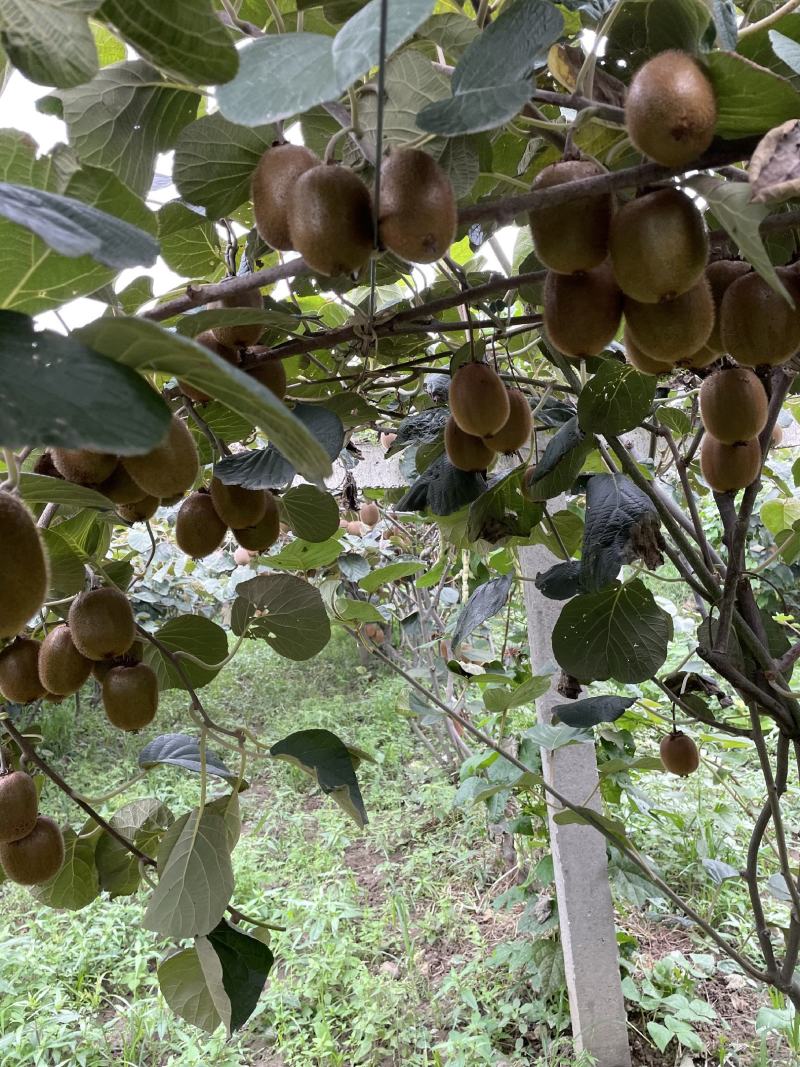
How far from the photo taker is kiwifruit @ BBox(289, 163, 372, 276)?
0.42m

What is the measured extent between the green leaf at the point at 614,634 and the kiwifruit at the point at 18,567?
675 millimetres

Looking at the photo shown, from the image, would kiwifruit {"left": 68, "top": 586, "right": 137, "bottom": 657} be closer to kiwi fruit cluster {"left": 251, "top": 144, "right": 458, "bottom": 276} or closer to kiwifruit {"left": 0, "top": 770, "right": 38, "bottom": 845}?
kiwifruit {"left": 0, "top": 770, "right": 38, "bottom": 845}

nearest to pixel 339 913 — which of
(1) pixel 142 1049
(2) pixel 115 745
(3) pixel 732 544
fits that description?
(1) pixel 142 1049

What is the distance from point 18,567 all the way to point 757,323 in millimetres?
453

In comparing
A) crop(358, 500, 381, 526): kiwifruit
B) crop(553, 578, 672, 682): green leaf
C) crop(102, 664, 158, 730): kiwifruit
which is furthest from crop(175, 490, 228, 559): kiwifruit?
crop(358, 500, 381, 526): kiwifruit

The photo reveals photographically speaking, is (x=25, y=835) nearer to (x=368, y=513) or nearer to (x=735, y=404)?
(x=735, y=404)

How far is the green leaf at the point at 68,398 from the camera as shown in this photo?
0.85 ft

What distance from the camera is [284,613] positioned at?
93 cm

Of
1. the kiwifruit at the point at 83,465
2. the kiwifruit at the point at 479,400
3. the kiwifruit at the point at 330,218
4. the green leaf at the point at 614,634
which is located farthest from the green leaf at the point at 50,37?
the green leaf at the point at 614,634

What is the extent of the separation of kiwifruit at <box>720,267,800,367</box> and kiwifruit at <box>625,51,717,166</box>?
132mm

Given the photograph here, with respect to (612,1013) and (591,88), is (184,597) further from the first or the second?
(591,88)

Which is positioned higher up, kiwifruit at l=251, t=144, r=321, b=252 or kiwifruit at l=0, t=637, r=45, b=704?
kiwifruit at l=251, t=144, r=321, b=252

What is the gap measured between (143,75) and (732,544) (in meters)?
0.71

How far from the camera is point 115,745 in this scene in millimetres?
4844
